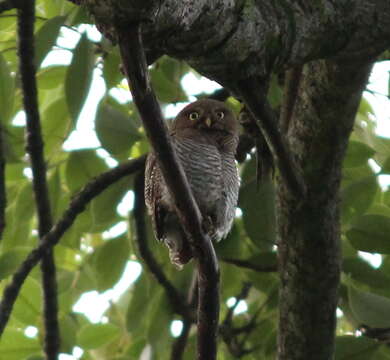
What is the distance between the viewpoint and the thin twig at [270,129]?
2.22 metres

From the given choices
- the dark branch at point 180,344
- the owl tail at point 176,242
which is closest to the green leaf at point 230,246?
the owl tail at point 176,242

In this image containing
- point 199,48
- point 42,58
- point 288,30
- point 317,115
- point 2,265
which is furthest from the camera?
point 2,265

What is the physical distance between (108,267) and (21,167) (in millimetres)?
636

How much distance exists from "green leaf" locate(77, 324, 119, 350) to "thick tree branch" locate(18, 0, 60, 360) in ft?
0.85

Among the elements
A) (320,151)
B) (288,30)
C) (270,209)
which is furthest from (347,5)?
(270,209)

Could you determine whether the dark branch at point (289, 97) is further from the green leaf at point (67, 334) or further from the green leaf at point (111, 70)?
the green leaf at point (67, 334)

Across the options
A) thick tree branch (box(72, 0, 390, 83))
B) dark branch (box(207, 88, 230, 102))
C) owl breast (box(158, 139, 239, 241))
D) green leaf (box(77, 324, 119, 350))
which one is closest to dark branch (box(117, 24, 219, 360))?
thick tree branch (box(72, 0, 390, 83))

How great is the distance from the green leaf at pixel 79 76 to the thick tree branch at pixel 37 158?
23cm

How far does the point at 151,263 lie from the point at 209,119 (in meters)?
0.80

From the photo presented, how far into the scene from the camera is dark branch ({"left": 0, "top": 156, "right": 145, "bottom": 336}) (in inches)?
129

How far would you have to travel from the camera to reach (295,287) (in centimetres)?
279

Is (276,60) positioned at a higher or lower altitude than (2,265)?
higher

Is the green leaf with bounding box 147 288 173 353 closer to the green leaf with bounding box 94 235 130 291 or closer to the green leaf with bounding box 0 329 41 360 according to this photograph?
the green leaf with bounding box 94 235 130 291

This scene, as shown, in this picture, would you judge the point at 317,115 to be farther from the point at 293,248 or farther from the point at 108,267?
the point at 108,267
